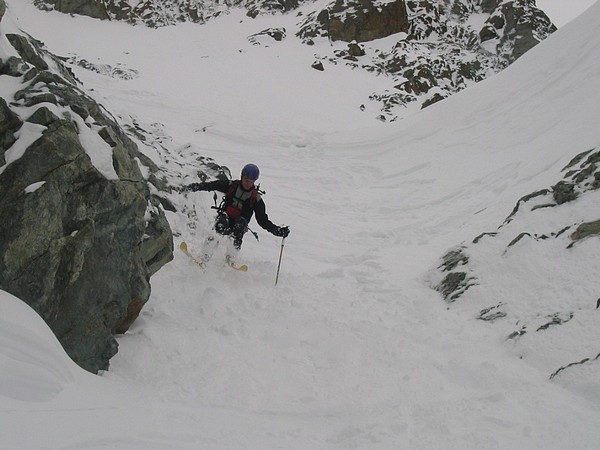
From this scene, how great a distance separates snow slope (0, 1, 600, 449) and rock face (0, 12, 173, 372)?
1.21 feet

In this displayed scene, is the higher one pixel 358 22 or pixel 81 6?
pixel 358 22

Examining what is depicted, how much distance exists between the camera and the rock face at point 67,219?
3.68 m

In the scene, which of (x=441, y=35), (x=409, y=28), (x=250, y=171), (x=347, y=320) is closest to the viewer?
(x=347, y=320)

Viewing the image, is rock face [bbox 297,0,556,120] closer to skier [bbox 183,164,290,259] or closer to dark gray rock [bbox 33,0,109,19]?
dark gray rock [bbox 33,0,109,19]

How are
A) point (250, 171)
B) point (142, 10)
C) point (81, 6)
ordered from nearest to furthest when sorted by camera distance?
point (250, 171) < point (81, 6) < point (142, 10)

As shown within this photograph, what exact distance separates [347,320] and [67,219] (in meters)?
3.48

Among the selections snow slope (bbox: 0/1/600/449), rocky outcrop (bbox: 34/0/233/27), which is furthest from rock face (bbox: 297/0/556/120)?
snow slope (bbox: 0/1/600/449)

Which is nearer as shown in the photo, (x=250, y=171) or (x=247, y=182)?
(x=250, y=171)

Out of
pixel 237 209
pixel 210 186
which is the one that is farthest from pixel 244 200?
pixel 210 186

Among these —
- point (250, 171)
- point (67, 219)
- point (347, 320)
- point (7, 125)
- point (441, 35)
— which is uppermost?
point (441, 35)

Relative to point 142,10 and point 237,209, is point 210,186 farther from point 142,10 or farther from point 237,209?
point 142,10

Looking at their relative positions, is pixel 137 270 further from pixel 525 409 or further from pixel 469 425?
pixel 525 409

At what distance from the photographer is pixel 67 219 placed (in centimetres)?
404

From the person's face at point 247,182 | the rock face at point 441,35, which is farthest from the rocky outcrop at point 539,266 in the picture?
the rock face at point 441,35
